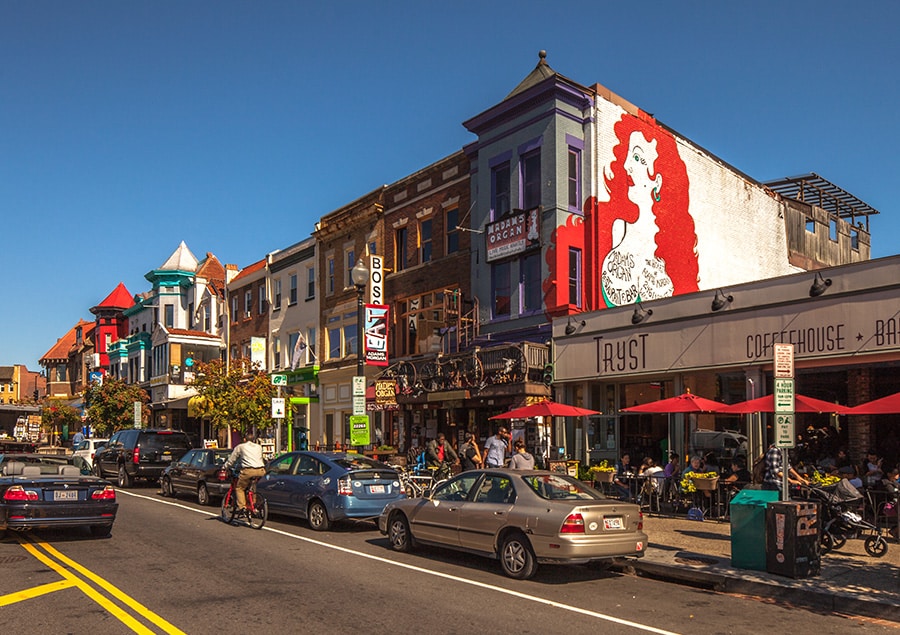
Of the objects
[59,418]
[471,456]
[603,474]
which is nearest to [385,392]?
[471,456]

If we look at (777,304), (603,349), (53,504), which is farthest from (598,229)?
(53,504)

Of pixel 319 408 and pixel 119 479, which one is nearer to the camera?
pixel 119 479

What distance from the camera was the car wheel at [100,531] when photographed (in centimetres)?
1360

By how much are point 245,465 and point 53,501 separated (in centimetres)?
343

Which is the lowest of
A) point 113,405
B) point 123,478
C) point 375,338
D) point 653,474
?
point 123,478

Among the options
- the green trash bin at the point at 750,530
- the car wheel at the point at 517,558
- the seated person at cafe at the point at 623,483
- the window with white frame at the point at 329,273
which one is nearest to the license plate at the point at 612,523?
the car wheel at the point at 517,558

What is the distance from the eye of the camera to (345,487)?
576 inches

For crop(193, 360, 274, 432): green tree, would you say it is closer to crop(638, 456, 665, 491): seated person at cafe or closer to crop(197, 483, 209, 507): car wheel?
crop(197, 483, 209, 507): car wheel

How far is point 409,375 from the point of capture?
27688 mm

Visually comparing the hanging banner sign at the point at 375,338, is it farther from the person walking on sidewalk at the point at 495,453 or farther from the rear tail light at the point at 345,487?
the rear tail light at the point at 345,487

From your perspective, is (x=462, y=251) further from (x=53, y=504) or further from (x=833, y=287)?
(x=53, y=504)

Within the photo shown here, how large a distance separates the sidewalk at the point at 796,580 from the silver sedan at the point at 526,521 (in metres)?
0.75

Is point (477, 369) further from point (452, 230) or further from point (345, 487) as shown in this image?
point (345, 487)

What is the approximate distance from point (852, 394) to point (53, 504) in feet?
50.0
